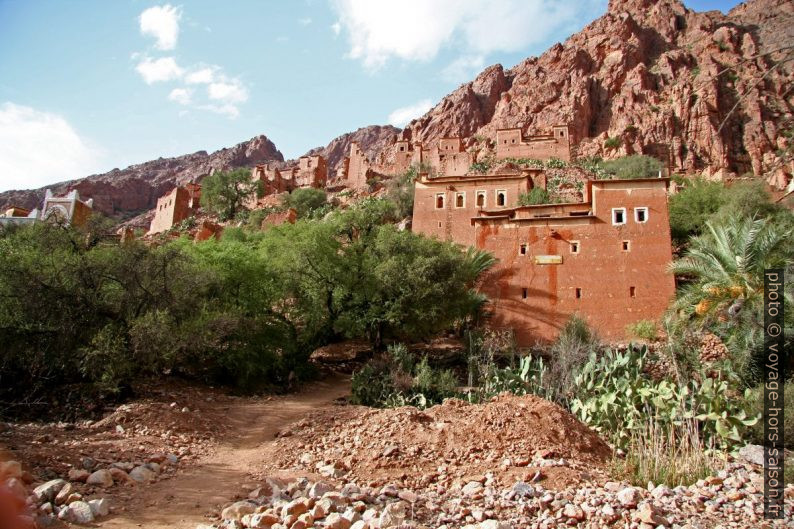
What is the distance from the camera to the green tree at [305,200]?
52.3 meters

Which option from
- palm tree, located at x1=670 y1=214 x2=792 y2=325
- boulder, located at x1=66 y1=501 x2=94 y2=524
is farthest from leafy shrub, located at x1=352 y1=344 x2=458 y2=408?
palm tree, located at x1=670 y1=214 x2=792 y2=325

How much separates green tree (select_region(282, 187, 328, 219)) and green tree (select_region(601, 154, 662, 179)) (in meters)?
28.5

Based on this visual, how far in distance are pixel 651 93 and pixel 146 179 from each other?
94.1 meters

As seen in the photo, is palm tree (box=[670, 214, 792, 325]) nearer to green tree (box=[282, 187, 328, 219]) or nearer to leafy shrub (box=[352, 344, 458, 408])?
leafy shrub (box=[352, 344, 458, 408])

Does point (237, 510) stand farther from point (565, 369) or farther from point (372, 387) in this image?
point (565, 369)

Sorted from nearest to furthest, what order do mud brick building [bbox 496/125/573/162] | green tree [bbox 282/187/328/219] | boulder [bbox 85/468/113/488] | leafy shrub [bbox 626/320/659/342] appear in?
boulder [bbox 85/468/113/488]
leafy shrub [bbox 626/320/659/342]
green tree [bbox 282/187/328/219]
mud brick building [bbox 496/125/573/162]

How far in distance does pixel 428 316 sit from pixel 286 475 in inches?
457

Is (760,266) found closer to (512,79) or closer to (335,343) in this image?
(335,343)

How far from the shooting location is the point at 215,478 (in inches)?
310

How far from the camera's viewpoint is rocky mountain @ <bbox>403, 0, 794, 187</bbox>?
60.9 m

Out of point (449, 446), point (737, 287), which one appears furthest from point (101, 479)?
point (737, 287)

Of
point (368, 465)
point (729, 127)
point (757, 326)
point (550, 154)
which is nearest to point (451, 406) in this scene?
point (368, 465)

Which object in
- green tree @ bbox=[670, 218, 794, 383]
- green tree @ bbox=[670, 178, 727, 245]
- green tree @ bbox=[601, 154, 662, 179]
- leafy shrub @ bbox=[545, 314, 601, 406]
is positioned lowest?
leafy shrub @ bbox=[545, 314, 601, 406]

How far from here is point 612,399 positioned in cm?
1115
